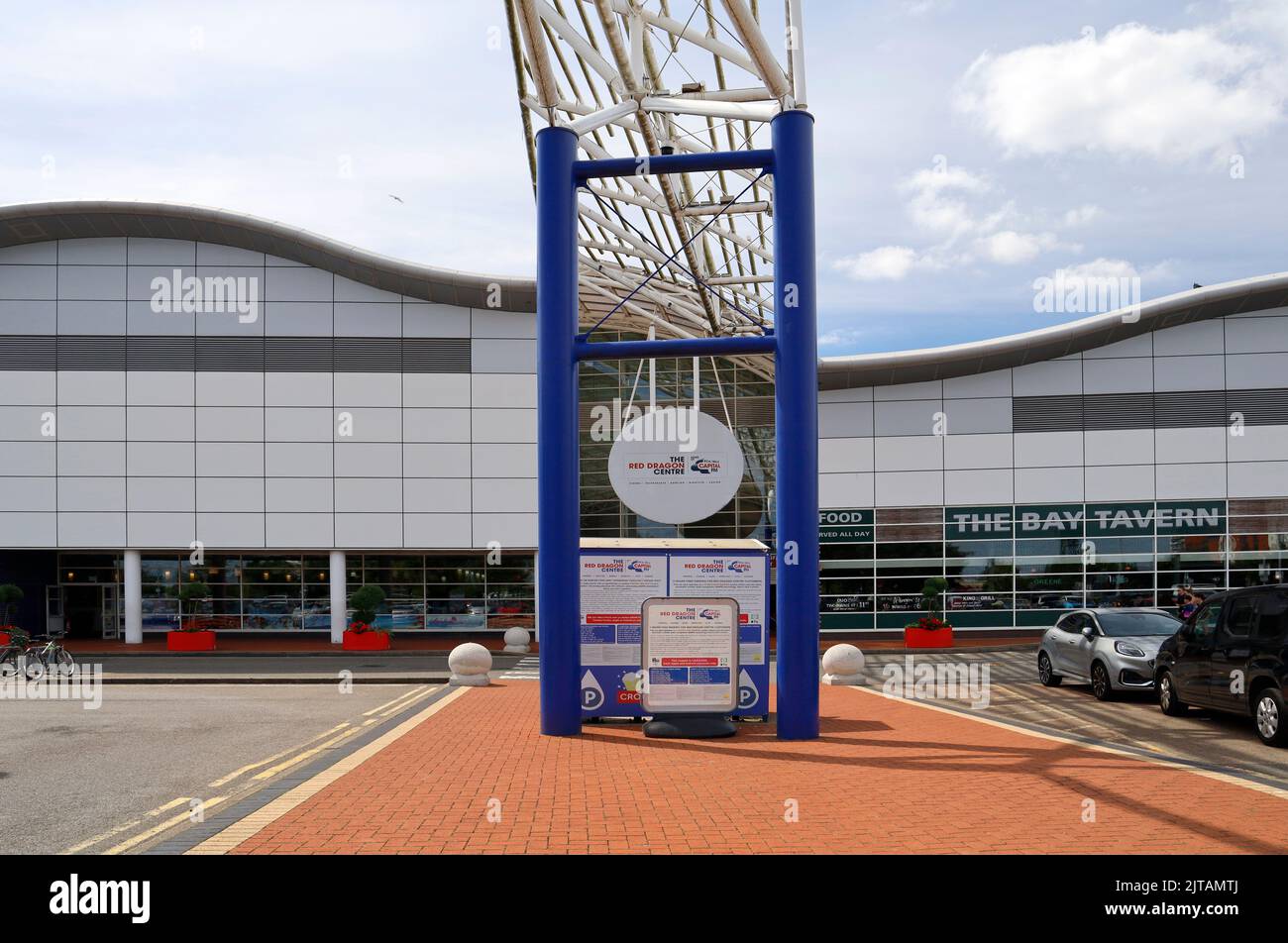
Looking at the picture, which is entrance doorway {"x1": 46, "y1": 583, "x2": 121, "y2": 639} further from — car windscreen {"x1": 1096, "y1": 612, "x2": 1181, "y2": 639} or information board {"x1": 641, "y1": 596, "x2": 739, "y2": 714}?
car windscreen {"x1": 1096, "y1": 612, "x2": 1181, "y2": 639}

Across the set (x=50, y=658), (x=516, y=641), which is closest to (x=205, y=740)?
(x=50, y=658)

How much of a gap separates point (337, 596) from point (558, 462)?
19385mm

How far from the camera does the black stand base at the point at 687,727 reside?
431 inches

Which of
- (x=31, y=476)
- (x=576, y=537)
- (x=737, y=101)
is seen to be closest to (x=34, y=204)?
(x=31, y=476)

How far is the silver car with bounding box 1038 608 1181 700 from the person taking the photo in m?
14.6

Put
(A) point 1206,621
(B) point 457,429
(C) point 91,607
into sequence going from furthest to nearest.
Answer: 1. (C) point 91,607
2. (B) point 457,429
3. (A) point 1206,621

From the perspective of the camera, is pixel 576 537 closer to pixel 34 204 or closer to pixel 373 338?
pixel 373 338

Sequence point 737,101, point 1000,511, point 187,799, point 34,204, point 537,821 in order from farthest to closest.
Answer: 1. point 1000,511
2. point 34,204
3. point 737,101
4. point 187,799
5. point 537,821

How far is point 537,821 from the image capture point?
275 inches

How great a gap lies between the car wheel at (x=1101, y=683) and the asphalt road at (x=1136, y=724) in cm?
13

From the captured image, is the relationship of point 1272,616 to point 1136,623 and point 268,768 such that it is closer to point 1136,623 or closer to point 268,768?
point 1136,623

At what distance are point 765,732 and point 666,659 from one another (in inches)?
58.1

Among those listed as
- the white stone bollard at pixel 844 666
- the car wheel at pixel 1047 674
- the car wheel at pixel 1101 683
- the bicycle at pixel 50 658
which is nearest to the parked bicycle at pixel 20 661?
the bicycle at pixel 50 658

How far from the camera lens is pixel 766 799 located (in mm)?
7699
